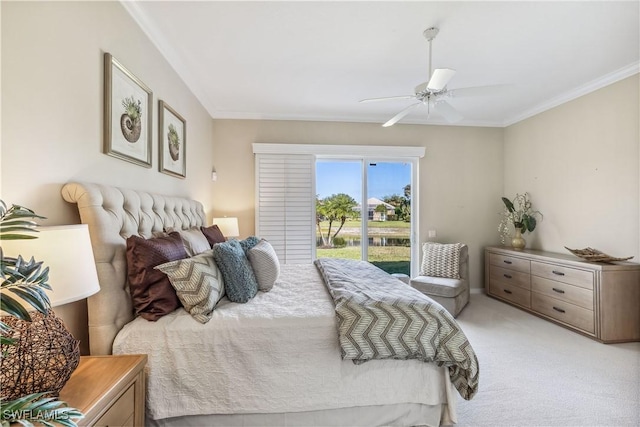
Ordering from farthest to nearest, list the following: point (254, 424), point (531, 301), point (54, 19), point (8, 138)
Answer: point (531, 301) < point (254, 424) < point (54, 19) < point (8, 138)

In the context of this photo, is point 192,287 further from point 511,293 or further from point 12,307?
point 511,293

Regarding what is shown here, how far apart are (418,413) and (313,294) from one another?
0.92 m

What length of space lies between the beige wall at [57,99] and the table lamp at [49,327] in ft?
1.26

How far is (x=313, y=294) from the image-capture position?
1975mm

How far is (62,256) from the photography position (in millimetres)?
972

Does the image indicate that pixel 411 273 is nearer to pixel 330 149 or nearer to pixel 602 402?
pixel 330 149

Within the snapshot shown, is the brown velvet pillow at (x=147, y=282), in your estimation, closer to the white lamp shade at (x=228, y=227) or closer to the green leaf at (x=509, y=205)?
the white lamp shade at (x=228, y=227)

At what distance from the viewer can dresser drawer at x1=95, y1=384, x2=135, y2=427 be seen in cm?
104

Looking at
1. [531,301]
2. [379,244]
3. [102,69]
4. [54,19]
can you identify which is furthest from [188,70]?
[531,301]

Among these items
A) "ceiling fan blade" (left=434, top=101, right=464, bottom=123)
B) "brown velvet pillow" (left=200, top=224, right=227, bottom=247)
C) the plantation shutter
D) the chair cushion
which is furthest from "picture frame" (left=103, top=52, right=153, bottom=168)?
the chair cushion

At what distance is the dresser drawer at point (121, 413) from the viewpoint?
1.04 meters

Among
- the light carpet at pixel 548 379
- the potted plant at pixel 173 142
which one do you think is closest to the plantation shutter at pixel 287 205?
the potted plant at pixel 173 142

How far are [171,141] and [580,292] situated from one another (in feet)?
14.2

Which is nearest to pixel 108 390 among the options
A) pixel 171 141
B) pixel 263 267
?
pixel 263 267
